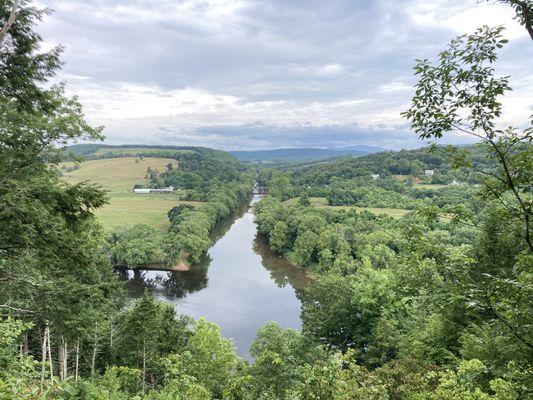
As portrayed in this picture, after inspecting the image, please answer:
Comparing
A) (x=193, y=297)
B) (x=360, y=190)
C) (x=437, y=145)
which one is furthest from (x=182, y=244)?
(x=360, y=190)

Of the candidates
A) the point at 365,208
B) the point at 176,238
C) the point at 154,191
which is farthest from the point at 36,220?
the point at 154,191

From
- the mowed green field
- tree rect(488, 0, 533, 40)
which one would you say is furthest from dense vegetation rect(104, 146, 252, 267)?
tree rect(488, 0, 533, 40)

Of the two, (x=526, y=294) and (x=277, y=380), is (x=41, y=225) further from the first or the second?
(x=277, y=380)

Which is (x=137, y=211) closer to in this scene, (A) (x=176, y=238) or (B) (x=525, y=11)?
(A) (x=176, y=238)

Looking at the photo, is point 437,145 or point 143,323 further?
point 143,323

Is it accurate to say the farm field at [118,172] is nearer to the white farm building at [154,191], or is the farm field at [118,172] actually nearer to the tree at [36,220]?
the white farm building at [154,191]
